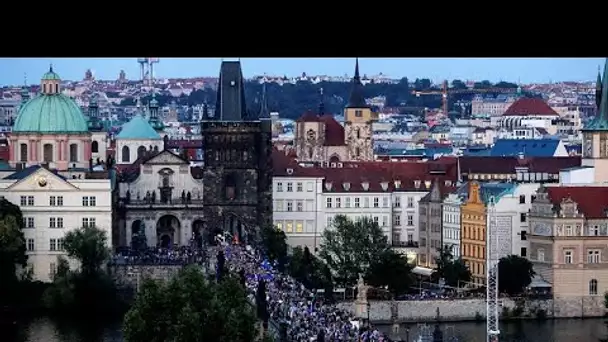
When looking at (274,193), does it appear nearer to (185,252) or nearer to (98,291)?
(185,252)

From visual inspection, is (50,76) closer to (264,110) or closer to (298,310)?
(264,110)

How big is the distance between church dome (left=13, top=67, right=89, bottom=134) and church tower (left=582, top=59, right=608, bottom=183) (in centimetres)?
833

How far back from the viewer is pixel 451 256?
3391 centimetres

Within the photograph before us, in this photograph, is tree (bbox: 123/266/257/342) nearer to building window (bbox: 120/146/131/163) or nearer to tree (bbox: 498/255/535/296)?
tree (bbox: 498/255/535/296)

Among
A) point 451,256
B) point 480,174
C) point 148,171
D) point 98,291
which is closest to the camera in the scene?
point 98,291

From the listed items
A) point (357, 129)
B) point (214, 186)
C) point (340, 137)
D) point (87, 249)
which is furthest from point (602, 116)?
point (340, 137)

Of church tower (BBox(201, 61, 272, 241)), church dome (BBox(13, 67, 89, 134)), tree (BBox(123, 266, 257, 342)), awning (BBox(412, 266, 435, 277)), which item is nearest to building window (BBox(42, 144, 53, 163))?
church dome (BBox(13, 67, 89, 134))

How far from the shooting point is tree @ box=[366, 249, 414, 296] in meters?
30.4

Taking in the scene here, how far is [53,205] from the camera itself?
3441 cm

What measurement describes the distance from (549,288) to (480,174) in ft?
38.4

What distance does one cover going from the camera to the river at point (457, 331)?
25.7 meters

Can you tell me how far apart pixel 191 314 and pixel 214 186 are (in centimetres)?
1754

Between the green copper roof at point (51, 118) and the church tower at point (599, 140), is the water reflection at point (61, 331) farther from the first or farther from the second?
the church tower at point (599, 140)
